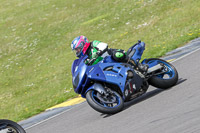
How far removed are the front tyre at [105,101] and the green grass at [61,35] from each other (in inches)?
185

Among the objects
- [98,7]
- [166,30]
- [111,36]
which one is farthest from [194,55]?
[98,7]

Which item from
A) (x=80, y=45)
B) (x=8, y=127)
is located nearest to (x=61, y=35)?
(x=80, y=45)

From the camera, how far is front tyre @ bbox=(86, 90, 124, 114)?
24.1 ft

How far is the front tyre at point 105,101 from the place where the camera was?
7359 millimetres

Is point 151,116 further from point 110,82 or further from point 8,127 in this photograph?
point 8,127

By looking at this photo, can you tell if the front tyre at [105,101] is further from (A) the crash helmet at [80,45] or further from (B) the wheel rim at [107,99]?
(A) the crash helmet at [80,45]

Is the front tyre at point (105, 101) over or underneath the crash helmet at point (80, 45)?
underneath

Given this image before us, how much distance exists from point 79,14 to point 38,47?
6.45 meters

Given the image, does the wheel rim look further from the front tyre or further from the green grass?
the green grass

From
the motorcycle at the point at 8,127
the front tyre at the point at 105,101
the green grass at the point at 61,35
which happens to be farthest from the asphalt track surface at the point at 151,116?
the green grass at the point at 61,35

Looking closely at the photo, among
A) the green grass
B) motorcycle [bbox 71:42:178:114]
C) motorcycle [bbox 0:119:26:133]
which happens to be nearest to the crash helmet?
motorcycle [bbox 71:42:178:114]

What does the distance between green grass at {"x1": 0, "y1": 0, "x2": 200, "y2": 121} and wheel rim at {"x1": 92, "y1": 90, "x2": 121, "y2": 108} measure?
467 cm

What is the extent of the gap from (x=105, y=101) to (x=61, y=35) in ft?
69.2

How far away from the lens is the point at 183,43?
1478cm
